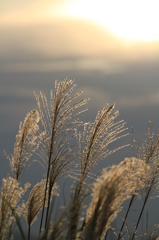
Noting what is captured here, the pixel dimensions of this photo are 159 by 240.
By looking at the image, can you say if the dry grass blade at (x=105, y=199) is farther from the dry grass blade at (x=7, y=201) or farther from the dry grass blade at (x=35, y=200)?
the dry grass blade at (x=35, y=200)

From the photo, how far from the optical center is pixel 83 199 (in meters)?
2.47

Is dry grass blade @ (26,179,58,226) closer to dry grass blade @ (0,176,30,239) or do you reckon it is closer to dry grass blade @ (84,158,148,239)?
dry grass blade @ (0,176,30,239)

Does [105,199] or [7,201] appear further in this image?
[7,201]

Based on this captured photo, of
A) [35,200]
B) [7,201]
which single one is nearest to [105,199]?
[7,201]

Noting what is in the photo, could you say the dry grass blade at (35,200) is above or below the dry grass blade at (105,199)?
above

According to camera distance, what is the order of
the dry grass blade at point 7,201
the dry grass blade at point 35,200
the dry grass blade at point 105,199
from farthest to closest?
1. the dry grass blade at point 35,200
2. the dry grass blade at point 7,201
3. the dry grass blade at point 105,199

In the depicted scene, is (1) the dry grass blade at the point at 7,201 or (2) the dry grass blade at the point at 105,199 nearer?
(2) the dry grass blade at the point at 105,199

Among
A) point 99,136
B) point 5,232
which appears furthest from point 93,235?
point 99,136

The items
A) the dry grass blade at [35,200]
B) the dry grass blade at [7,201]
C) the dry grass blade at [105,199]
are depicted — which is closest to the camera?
the dry grass blade at [105,199]

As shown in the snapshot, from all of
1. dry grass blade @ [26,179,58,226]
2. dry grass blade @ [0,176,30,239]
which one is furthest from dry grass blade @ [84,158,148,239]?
dry grass blade @ [26,179,58,226]

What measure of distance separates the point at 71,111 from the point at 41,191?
2.34 ft

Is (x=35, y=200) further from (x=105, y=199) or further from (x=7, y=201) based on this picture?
(x=105, y=199)

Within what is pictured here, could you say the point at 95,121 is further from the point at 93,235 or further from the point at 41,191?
the point at 93,235

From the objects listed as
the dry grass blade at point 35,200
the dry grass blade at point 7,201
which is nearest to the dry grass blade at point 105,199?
the dry grass blade at point 7,201
